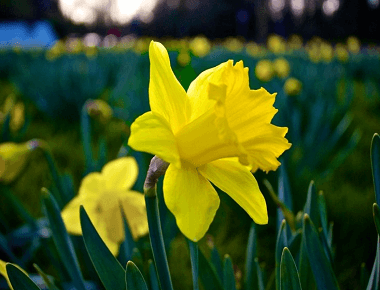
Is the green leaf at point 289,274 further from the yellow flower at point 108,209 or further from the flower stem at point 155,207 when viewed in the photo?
the yellow flower at point 108,209

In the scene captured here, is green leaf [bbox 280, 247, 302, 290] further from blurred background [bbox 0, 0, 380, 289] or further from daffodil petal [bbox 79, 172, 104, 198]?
daffodil petal [bbox 79, 172, 104, 198]

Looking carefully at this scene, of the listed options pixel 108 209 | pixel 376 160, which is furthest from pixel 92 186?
pixel 376 160

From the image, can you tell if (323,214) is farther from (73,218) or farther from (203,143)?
(73,218)

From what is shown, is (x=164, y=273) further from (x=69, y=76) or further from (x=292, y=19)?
(x=292, y=19)

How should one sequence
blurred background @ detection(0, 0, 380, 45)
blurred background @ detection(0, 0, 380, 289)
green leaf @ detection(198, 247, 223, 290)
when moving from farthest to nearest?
blurred background @ detection(0, 0, 380, 45), blurred background @ detection(0, 0, 380, 289), green leaf @ detection(198, 247, 223, 290)

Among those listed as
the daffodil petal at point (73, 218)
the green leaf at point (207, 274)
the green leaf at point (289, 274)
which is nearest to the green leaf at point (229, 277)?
the green leaf at point (207, 274)

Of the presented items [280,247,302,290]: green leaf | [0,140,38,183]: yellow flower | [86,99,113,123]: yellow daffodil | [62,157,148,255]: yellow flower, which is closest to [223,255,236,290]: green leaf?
[280,247,302,290]: green leaf
